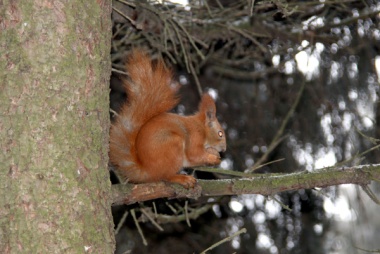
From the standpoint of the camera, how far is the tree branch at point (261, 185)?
1745 mm

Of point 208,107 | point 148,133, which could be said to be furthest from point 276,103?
point 148,133

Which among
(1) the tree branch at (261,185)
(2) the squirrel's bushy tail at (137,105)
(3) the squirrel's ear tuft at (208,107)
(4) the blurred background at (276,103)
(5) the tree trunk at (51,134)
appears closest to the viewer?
(5) the tree trunk at (51,134)

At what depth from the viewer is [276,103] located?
3.01 m

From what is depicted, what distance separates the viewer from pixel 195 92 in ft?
10.4

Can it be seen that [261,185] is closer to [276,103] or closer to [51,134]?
[51,134]

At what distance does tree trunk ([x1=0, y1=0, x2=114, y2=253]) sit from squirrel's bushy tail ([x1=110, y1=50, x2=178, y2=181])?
0.38m

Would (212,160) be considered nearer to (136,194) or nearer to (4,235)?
(136,194)

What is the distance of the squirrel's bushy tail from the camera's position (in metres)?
1.92

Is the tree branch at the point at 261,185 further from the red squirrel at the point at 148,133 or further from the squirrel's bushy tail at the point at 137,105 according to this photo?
the squirrel's bushy tail at the point at 137,105

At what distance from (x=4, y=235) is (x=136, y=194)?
0.48m

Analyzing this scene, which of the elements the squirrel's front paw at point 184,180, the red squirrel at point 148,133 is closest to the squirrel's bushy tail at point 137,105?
the red squirrel at point 148,133

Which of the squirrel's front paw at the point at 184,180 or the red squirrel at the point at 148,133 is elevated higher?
the red squirrel at the point at 148,133

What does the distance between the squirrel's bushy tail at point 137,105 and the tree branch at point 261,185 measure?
0.65 ft

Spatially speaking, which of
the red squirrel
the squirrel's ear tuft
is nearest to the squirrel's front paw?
the red squirrel
